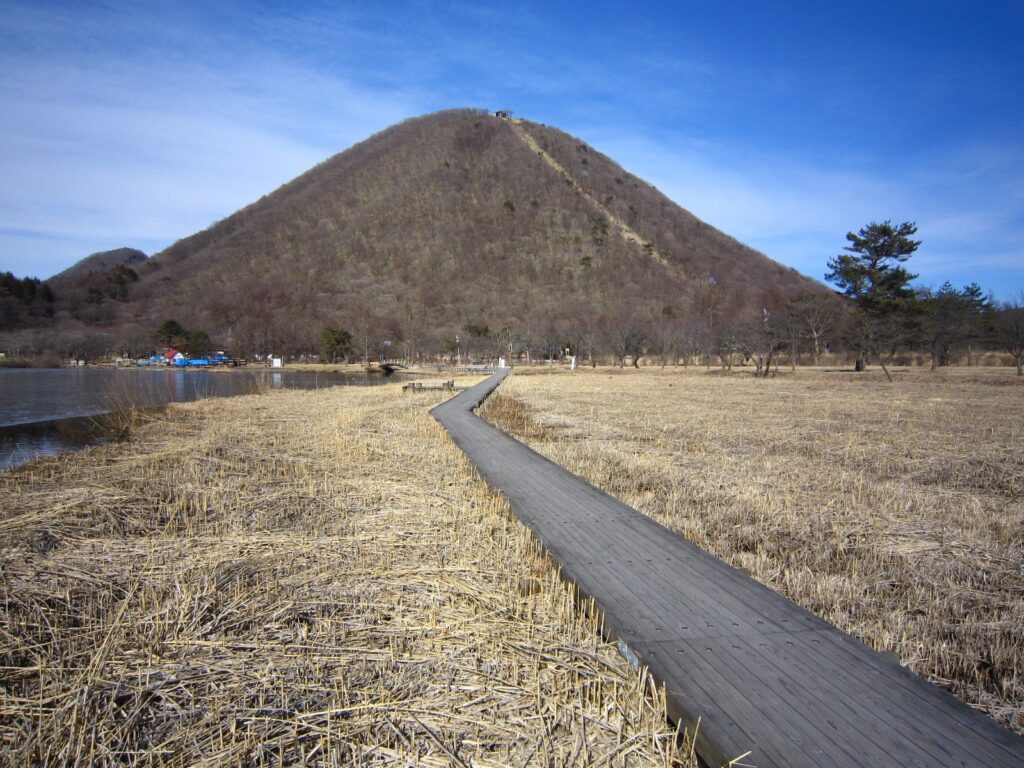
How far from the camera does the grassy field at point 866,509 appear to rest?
3.75 meters

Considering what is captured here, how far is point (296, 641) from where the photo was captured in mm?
3137

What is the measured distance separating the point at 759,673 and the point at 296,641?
249 centimetres

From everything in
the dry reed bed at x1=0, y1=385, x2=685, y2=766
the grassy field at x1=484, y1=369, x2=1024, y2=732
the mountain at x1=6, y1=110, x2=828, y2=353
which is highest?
the mountain at x1=6, y1=110, x2=828, y2=353

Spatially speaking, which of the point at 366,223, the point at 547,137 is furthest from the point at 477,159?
the point at 366,223

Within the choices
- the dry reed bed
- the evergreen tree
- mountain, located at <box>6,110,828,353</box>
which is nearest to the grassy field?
the dry reed bed

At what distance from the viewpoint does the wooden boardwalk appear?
7.37ft

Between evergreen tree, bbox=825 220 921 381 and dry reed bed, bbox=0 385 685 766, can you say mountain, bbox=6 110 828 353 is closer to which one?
evergreen tree, bbox=825 220 921 381

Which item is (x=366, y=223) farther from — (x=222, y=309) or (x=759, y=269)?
(x=759, y=269)

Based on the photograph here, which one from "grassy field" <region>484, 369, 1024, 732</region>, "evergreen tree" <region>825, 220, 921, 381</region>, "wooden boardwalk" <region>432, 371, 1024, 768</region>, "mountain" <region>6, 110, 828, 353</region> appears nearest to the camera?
Result: "wooden boardwalk" <region>432, 371, 1024, 768</region>

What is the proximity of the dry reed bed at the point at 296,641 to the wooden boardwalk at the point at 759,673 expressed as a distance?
0.71ft

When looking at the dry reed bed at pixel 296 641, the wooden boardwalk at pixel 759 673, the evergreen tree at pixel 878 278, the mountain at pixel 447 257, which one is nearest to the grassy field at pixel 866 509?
the wooden boardwalk at pixel 759 673

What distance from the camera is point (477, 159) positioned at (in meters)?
170

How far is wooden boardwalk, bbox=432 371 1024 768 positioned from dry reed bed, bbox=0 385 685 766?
0.22m

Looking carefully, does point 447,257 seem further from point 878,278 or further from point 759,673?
point 759,673
